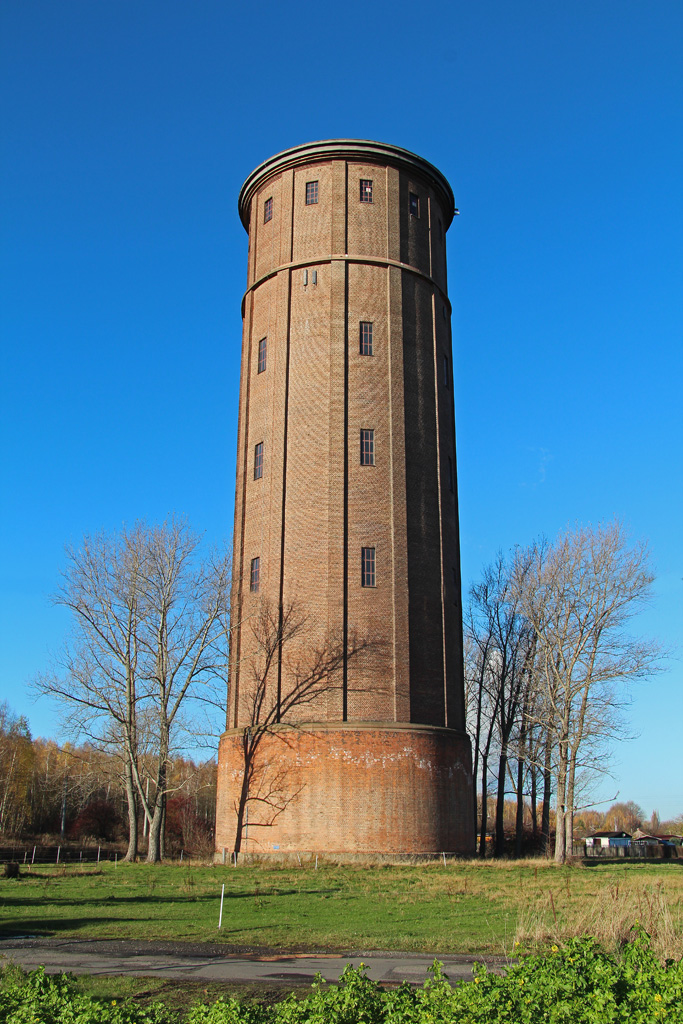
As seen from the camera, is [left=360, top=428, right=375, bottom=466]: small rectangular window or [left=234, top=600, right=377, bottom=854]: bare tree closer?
[left=234, top=600, right=377, bottom=854]: bare tree

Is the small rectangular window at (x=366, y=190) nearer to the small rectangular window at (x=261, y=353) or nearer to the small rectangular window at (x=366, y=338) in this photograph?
the small rectangular window at (x=366, y=338)

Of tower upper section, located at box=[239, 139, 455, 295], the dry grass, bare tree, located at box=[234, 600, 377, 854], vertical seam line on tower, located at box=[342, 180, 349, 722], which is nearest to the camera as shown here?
the dry grass

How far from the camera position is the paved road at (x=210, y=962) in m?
9.19

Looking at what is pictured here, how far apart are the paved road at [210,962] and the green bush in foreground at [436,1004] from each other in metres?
2.34

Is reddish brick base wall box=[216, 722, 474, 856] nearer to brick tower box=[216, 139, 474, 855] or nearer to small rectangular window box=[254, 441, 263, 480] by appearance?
brick tower box=[216, 139, 474, 855]

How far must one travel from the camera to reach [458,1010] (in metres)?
6.10

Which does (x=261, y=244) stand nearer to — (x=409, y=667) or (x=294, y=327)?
(x=294, y=327)

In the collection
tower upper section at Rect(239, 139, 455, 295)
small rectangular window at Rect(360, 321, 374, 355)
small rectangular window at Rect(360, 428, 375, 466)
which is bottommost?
small rectangular window at Rect(360, 428, 375, 466)

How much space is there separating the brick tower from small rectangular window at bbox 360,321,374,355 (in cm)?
11

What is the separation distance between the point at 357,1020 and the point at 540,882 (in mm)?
16996

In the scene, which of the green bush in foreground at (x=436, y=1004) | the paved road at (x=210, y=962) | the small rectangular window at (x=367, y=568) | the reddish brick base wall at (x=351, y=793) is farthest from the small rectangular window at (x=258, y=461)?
the green bush in foreground at (x=436, y=1004)

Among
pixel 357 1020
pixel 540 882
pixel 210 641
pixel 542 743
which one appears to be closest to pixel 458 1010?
pixel 357 1020

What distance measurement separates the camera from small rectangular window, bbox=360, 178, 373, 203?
3158 centimetres

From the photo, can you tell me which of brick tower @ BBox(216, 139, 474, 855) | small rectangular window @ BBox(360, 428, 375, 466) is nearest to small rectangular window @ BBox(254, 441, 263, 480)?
brick tower @ BBox(216, 139, 474, 855)
